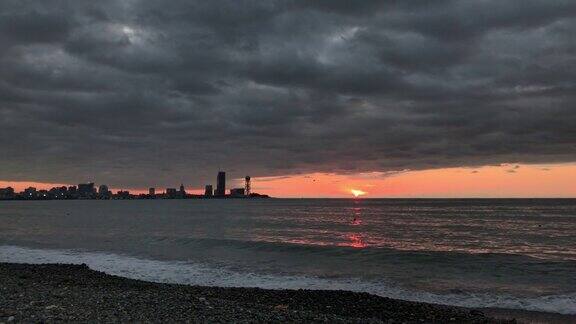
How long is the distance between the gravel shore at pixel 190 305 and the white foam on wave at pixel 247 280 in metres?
2.89

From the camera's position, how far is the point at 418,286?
27.1 meters

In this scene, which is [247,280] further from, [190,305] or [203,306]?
[203,306]

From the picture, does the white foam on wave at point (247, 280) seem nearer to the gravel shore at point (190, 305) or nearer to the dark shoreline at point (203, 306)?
the dark shoreline at point (203, 306)

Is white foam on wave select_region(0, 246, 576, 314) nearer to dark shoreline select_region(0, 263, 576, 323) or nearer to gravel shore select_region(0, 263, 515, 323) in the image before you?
dark shoreline select_region(0, 263, 576, 323)

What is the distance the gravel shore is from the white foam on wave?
2895 millimetres

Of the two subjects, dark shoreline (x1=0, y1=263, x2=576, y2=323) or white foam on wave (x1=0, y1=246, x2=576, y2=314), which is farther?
white foam on wave (x1=0, y1=246, x2=576, y2=314)

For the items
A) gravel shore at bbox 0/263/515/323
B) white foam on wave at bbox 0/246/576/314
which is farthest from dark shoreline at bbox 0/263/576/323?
white foam on wave at bbox 0/246/576/314

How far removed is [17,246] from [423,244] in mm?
44090

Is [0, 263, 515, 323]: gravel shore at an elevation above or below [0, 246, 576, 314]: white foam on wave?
above

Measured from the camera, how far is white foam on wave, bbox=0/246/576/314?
2298cm

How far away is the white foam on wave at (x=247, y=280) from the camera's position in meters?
23.0

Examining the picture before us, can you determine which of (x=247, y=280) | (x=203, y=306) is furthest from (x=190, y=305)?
(x=247, y=280)

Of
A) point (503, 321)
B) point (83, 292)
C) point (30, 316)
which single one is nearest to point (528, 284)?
point (503, 321)

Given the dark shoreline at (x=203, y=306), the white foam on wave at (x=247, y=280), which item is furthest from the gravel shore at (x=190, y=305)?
the white foam on wave at (x=247, y=280)
